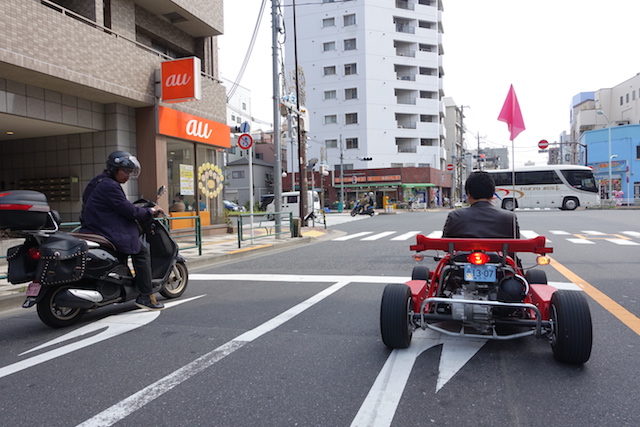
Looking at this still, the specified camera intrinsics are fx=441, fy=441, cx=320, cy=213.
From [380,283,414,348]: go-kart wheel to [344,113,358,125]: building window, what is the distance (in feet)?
159

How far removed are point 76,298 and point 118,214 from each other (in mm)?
936

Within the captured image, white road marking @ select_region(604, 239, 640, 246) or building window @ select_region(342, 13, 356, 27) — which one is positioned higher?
building window @ select_region(342, 13, 356, 27)

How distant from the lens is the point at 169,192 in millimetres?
13453

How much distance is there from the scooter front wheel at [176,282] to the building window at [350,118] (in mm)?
46347

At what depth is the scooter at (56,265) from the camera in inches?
160

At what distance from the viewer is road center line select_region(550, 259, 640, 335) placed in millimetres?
4262

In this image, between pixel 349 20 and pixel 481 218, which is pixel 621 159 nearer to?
pixel 349 20

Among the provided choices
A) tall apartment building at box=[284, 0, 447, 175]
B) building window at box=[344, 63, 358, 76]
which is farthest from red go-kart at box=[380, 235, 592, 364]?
building window at box=[344, 63, 358, 76]

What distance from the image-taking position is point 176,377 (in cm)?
315

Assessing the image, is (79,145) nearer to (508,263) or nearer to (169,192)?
(169,192)

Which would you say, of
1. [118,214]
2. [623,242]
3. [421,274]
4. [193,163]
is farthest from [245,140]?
[623,242]

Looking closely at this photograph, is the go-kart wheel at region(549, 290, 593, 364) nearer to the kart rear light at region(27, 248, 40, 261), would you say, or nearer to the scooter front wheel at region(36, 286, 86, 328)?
the scooter front wheel at region(36, 286, 86, 328)

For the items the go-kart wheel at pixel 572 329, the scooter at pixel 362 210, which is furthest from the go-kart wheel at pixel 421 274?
the scooter at pixel 362 210

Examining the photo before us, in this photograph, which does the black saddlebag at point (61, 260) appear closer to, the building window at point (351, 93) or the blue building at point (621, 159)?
the building window at point (351, 93)
